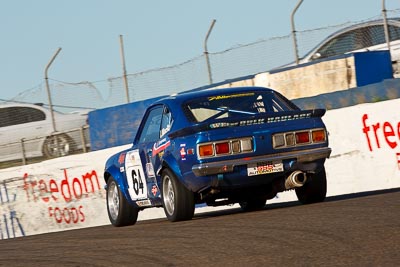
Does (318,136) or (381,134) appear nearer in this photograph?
(318,136)

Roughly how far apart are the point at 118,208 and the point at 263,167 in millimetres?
2654

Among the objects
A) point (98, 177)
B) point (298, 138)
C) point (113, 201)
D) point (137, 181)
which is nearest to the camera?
point (298, 138)

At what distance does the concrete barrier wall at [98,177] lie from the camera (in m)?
12.4

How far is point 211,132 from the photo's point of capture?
30.8ft

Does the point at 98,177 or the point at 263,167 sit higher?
the point at 263,167

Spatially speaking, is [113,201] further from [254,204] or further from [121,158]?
[254,204]

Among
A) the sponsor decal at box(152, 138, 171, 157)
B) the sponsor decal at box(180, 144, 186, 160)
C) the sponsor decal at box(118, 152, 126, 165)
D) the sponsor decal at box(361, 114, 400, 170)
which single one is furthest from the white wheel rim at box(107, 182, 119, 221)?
the sponsor decal at box(361, 114, 400, 170)

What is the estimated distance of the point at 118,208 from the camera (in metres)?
11.6

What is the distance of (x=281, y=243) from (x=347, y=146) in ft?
20.3

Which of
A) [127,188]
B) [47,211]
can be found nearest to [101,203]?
[47,211]

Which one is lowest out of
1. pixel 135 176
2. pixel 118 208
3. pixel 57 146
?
pixel 118 208

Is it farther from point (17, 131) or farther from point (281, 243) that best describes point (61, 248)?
A: point (17, 131)

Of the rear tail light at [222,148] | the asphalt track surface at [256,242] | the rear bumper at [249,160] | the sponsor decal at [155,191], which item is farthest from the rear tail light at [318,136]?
the sponsor decal at [155,191]

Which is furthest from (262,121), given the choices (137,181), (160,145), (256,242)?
(256,242)
